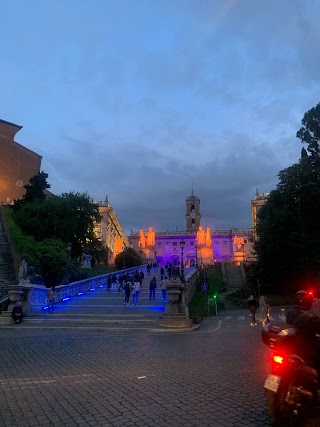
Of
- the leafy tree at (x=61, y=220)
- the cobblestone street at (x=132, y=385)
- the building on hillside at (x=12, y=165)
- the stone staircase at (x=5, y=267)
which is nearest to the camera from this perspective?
the cobblestone street at (x=132, y=385)

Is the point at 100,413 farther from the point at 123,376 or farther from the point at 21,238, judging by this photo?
the point at 21,238

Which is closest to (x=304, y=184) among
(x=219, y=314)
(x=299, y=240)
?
(x=299, y=240)

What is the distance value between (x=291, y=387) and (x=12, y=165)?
71342 mm

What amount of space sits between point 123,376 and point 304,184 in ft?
86.4

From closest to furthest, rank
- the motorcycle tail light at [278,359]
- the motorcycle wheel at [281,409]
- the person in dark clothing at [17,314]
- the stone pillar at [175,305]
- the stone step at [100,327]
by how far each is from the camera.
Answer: the motorcycle wheel at [281,409], the motorcycle tail light at [278,359], the stone step at [100,327], the stone pillar at [175,305], the person in dark clothing at [17,314]

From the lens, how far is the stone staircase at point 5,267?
28.7 metres

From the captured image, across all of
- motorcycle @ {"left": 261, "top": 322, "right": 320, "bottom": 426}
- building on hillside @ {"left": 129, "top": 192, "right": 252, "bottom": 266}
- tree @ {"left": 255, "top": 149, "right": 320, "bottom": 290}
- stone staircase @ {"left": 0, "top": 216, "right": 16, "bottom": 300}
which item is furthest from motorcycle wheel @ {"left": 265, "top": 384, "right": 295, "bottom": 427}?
building on hillside @ {"left": 129, "top": 192, "right": 252, "bottom": 266}

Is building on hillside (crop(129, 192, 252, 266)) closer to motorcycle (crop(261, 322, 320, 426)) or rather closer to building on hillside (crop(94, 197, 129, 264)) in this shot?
building on hillside (crop(94, 197, 129, 264))

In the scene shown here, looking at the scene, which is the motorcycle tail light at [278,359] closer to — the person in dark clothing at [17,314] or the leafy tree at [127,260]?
the person in dark clothing at [17,314]

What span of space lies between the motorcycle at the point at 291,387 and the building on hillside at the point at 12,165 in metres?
67.9

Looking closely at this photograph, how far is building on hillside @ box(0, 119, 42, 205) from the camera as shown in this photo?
67.5 meters

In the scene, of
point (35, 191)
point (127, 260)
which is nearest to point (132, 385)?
point (35, 191)

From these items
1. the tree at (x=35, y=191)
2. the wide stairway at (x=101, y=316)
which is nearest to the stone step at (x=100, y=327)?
the wide stairway at (x=101, y=316)

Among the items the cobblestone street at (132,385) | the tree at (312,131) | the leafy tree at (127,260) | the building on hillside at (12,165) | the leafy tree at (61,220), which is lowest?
the cobblestone street at (132,385)
